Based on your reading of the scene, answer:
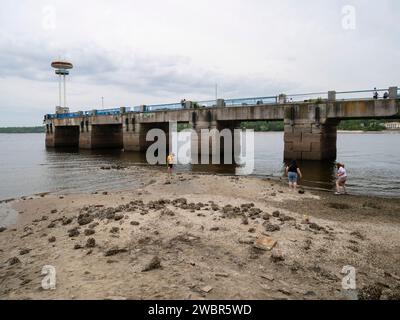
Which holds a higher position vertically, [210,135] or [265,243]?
[210,135]

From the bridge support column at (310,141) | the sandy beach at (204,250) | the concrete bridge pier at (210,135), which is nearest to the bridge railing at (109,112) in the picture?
the concrete bridge pier at (210,135)

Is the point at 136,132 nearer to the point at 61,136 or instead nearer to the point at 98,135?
the point at 98,135

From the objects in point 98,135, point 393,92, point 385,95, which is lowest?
point 98,135

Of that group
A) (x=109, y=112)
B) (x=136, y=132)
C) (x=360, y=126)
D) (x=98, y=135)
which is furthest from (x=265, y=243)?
(x=360, y=126)

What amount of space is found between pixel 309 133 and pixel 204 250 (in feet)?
87.1

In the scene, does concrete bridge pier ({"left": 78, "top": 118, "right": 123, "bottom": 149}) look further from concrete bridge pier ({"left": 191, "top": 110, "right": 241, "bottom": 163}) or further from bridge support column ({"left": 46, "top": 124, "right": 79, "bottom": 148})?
concrete bridge pier ({"left": 191, "top": 110, "right": 241, "bottom": 163})

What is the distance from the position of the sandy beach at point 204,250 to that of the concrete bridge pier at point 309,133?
1705cm

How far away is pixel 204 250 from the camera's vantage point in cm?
860

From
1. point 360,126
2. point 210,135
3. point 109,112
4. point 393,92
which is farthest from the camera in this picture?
point 360,126

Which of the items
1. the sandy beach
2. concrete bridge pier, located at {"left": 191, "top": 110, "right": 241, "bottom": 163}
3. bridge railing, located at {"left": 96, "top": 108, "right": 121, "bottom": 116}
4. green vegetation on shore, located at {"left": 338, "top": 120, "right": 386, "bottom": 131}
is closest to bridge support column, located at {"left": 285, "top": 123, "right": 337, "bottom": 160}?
concrete bridge pier, located at {"left": 191, "top": 110, "right": 241, "bottom": 163}

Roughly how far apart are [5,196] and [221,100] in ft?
84.7

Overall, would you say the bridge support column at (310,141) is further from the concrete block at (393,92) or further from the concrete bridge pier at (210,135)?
the concrete bridge pier at (210,135)

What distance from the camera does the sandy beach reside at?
259 inches

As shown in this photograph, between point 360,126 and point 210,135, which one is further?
point 360,126
